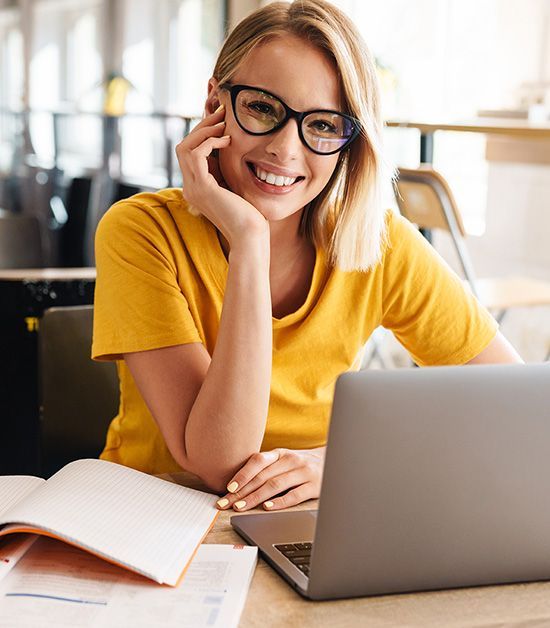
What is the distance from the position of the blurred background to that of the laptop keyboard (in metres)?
0.74

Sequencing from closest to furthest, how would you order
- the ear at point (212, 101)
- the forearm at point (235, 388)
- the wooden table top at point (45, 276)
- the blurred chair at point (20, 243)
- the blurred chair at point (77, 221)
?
the forearm at point (235, 388) → the ear at point (212, 101) → the wooden table top at point (45, 276) → the blurred chair at point (20, 243) → the blurred chair at point (77, 221)

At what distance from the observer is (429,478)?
78 centimetres

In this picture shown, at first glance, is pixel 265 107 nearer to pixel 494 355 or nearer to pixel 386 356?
pixel 494 355

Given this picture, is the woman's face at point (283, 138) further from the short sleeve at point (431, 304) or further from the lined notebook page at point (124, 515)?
the lined notebook page at point (124, 515)

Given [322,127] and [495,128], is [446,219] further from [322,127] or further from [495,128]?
[322,127]

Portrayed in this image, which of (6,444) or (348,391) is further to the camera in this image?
(6,444)

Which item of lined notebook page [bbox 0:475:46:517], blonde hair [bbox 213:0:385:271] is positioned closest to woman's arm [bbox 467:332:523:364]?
blonde hair [bbox 213:0:385:271]

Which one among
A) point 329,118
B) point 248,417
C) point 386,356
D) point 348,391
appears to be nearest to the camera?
point 348,391

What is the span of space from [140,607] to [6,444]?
58.0 inches

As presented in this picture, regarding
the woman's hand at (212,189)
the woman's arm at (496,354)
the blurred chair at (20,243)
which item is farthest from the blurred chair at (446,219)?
the woman's hand at (212,189)

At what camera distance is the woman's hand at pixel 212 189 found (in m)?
1.27

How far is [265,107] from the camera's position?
1.28 m

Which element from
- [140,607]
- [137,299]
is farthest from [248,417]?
[140,607]

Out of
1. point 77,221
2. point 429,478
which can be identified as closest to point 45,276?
point 429,478
